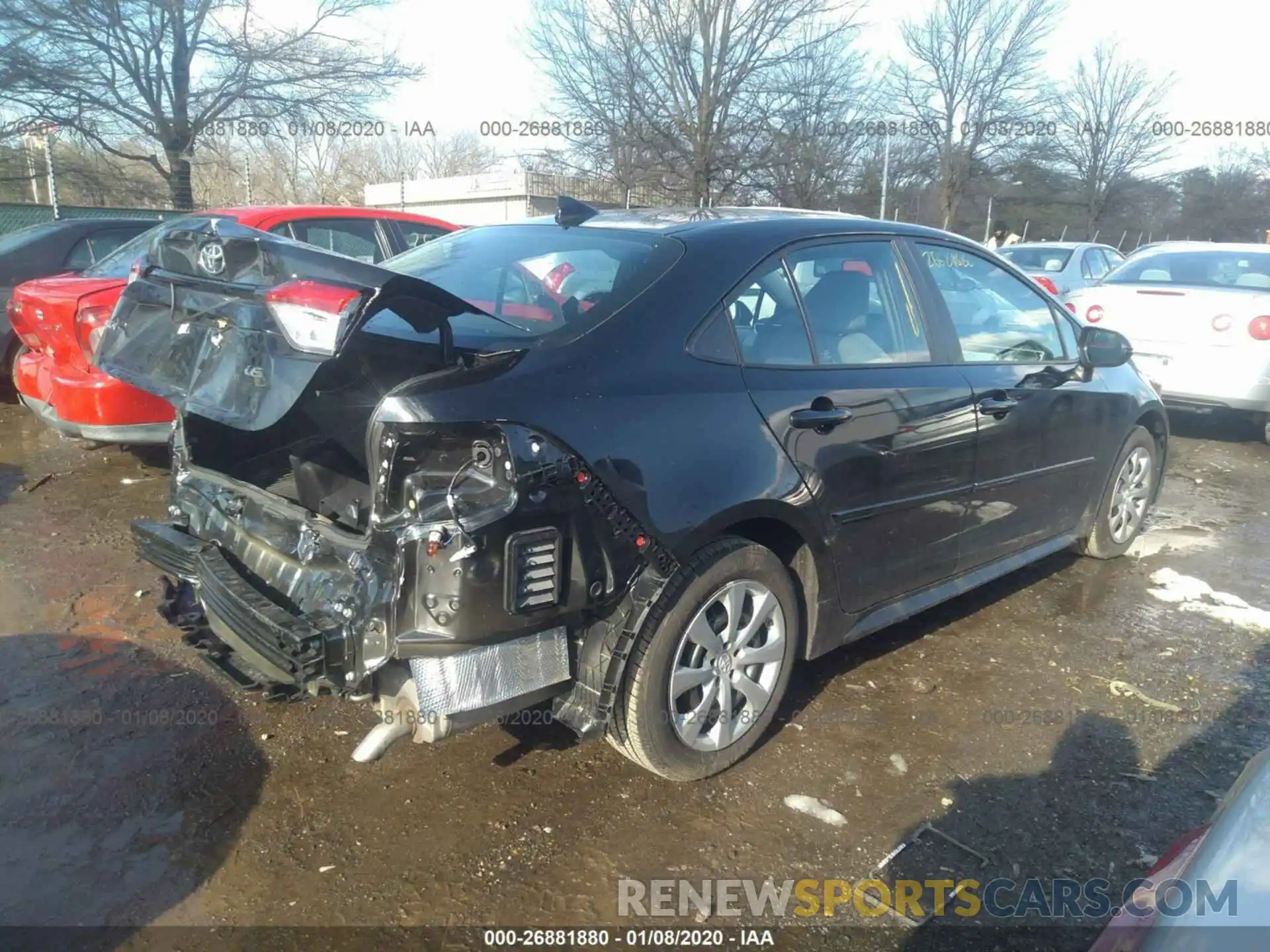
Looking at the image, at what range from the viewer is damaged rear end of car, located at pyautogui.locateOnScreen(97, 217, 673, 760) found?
2326mm

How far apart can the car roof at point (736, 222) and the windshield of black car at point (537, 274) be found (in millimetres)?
82

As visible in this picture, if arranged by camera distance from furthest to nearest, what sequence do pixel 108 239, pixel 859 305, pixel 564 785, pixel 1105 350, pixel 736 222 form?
pixel 108 239 < pixel 1105 350 < pixel 859 305 < pixel 736 222 < pixel 564 785

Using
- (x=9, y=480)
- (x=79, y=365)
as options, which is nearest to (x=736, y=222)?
(x=79, y=365)

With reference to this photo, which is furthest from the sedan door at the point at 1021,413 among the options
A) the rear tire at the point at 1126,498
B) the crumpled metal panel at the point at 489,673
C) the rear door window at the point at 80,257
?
the rear door window at the point at 80,257

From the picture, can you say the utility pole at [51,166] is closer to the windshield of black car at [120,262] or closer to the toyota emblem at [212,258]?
the windshield of black car at [120,262]

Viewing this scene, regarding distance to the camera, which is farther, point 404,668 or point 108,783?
point 108,783

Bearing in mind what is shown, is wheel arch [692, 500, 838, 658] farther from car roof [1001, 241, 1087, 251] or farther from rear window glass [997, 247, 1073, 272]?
car roof [1001, 241, 1087, 251]

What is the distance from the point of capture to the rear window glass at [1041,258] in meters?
12.8

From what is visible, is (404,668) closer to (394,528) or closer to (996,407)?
(394,528)

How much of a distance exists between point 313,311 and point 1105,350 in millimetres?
3549

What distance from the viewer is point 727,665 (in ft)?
9.64

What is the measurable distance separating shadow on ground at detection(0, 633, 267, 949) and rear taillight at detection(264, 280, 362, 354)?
1471mm

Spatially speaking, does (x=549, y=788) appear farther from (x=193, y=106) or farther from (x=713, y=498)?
(x=193, y=106)

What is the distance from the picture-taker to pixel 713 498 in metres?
2.72
